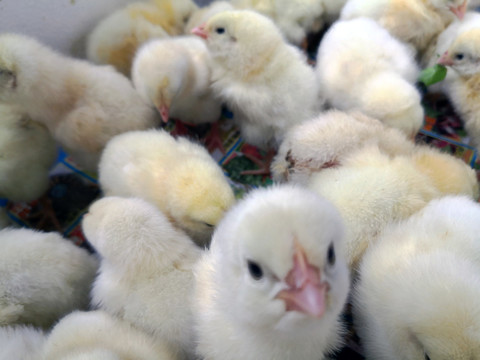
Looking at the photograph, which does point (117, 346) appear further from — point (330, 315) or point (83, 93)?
point (83, 93)

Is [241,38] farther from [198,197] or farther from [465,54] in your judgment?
[465,54]

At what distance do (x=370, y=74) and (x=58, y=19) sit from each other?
1425 mm

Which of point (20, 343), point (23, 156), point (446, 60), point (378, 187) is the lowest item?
point (20, 343)

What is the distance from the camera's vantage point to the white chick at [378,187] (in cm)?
115

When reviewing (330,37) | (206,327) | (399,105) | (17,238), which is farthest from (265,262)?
(330,37)

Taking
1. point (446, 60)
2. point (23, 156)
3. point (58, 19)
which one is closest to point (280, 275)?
point (23, 156)

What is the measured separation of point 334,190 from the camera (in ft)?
3.93

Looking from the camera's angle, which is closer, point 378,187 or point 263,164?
point 378,187

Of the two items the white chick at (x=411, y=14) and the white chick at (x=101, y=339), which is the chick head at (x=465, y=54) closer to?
the white chick at (x=411, y=14)

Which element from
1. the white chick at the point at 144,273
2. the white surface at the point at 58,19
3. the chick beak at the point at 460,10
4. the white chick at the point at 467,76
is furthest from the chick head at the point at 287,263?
the chick beak at the point at 460,10

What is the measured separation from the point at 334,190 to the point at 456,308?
1.57 feet

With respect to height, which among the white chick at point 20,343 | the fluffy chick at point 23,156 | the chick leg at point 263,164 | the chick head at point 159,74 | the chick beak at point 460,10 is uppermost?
the chick beak at point 460,10

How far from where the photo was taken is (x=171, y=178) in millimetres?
Answer: 1312

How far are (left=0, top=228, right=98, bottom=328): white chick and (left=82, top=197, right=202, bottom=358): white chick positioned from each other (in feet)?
0.29
